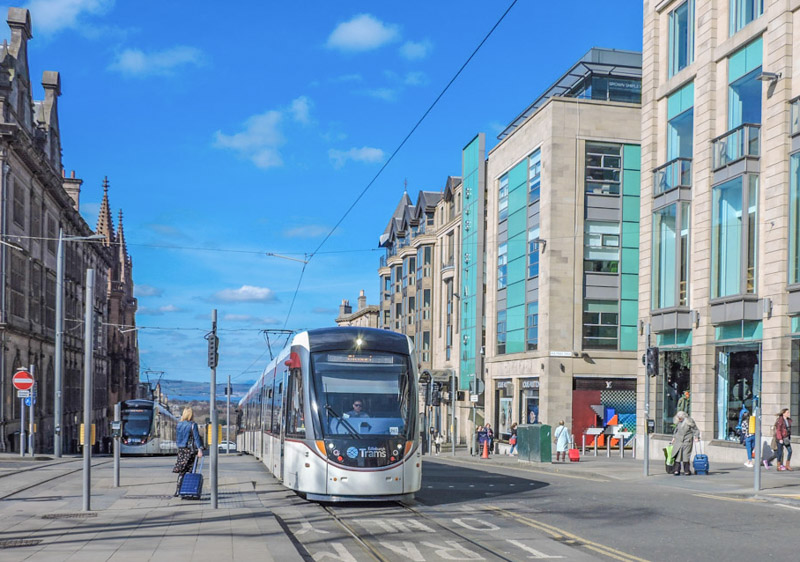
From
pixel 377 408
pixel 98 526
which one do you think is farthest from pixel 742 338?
pixel 98 526

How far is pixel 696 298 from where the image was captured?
104 ft

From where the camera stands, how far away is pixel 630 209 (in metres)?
44.7

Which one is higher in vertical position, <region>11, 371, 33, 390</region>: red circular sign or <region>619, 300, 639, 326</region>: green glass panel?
<region>619, 300, 639, 326</region>: green glass panel

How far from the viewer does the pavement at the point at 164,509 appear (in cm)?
1183

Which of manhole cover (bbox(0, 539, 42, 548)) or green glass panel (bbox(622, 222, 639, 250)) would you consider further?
green glass panel (bbox(622, 222, 639, 250))

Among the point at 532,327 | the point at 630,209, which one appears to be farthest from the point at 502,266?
the point at 630,209

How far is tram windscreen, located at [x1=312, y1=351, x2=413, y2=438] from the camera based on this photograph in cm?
1720

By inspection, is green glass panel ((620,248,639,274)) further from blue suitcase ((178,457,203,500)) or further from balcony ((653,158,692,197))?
blue suitcase ((178,457,203,500))

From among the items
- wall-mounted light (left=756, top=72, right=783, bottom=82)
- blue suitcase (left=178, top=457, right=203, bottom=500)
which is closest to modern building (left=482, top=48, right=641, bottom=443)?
wall-mounted light (left=756, top=72, right=783, bottom=82)

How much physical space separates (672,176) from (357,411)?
782 inches

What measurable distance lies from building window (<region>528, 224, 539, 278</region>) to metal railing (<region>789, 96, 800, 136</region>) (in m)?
19.0

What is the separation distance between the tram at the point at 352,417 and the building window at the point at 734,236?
47.3ft

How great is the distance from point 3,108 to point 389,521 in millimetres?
33517

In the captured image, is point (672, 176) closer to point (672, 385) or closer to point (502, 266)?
point (672, 385)
